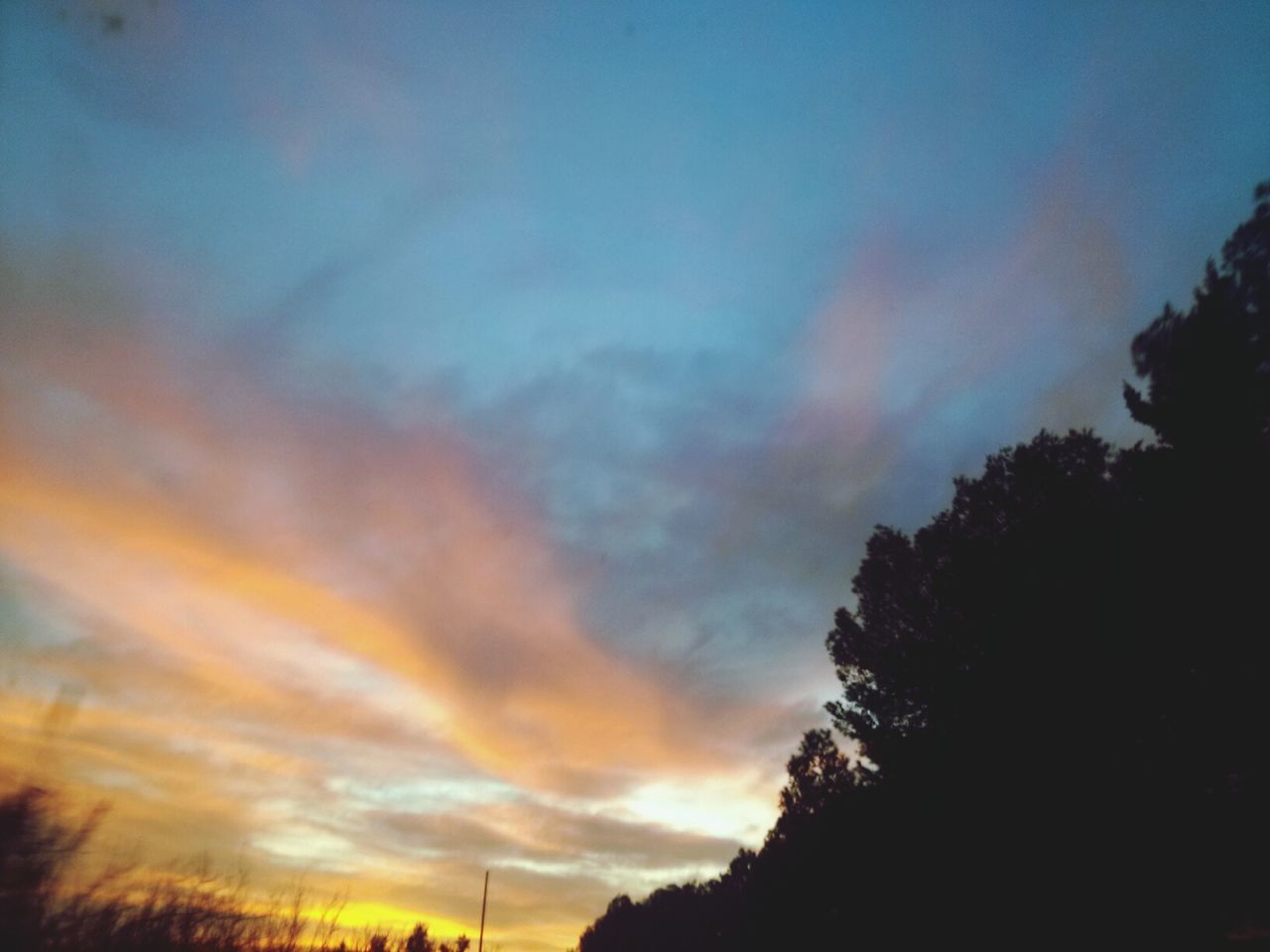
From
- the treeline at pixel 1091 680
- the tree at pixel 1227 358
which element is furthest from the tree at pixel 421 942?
the tree at pixel 1227 358

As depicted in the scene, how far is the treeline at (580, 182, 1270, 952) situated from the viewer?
1989 centimetres

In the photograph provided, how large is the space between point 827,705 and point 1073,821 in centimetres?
→ 1140

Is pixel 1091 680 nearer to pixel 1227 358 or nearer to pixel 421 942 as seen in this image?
pixel 1227 358

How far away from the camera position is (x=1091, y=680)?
24.0m

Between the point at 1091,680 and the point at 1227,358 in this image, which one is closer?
the point at 1227,358

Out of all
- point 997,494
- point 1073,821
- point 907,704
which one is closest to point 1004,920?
point 1073,821

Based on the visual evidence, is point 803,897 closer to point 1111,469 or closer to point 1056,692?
point 1056,692

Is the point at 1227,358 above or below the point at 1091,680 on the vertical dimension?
above

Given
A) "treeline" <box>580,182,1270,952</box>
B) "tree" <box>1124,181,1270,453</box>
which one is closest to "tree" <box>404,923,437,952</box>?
"treeline" <box>580,182,1270,952</box>

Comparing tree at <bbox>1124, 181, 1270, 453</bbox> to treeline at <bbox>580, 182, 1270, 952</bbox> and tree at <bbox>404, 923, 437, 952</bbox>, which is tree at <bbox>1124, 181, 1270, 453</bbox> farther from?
tree at <bbox>404, 923, 437, 952</bbox>

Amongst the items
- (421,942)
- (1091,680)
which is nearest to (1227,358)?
(1091,680)

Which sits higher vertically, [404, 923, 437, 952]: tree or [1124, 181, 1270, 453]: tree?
[1124, 181, 1270, 453]: tree

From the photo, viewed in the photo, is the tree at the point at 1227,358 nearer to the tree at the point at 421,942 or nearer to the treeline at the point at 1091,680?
the treeline at the point at 1091,680

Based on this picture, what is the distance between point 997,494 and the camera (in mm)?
28234
